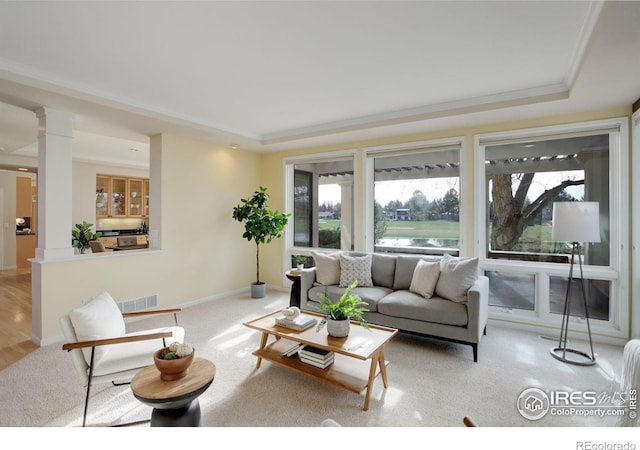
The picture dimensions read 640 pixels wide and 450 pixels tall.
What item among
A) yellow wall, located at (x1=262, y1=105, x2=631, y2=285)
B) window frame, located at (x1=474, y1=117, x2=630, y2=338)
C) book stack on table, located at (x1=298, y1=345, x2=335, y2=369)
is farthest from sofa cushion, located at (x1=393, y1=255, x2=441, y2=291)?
book stack on table, located at (x1=298, y1=345, x2=335, y2=369)

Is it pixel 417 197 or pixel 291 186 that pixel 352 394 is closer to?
pixel 417 197

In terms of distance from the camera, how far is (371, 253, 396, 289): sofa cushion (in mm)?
4086

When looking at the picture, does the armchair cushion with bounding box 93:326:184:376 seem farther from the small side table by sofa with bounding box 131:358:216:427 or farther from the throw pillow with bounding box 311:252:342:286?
the throw pillow with bounding box 311:252:342:286

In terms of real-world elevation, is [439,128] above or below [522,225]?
above

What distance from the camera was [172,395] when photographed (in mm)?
1683

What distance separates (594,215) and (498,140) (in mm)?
1488

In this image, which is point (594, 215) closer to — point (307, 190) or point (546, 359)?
point (546, 359)

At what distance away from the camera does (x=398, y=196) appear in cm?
491

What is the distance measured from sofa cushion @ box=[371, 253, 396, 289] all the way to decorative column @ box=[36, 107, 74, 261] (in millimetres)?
3677

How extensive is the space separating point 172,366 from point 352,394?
1.41 meters

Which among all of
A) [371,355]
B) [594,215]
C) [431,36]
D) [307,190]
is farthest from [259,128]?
[594,215]

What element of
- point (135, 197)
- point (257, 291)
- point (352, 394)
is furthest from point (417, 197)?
point (135, 197)

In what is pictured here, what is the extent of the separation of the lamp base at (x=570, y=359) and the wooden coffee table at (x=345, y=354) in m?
1.78

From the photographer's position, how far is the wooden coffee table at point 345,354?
2.36 m
